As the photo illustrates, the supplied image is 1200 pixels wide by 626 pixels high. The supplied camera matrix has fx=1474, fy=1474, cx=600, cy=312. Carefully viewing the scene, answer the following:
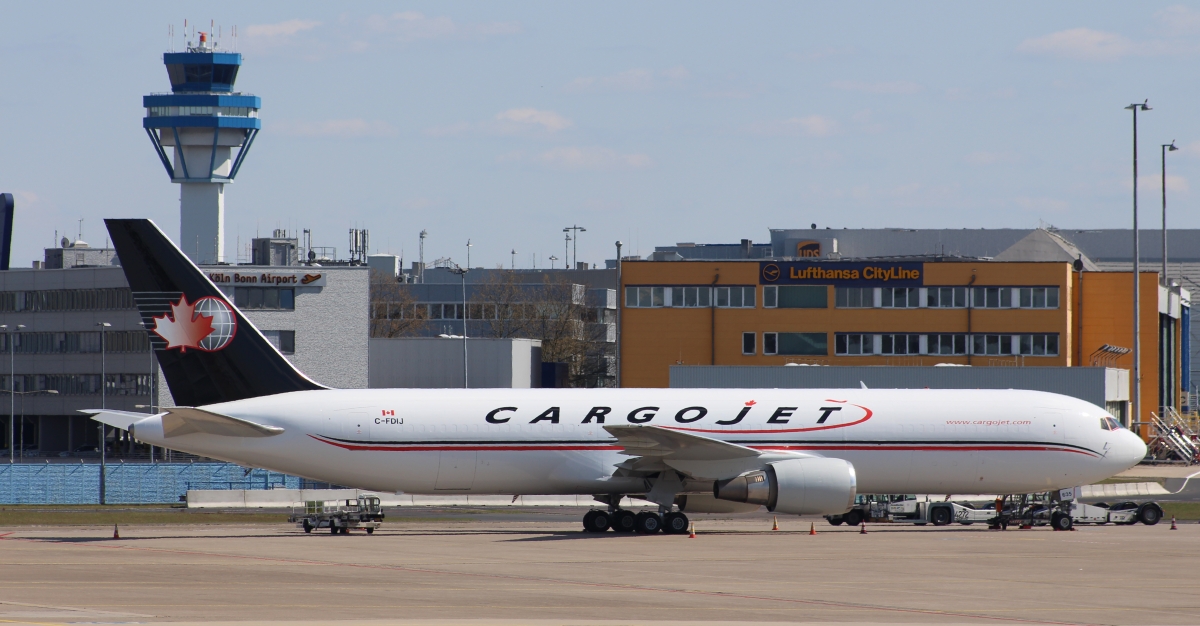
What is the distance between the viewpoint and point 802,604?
83.8 ft

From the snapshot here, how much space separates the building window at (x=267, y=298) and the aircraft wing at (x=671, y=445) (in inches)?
2067

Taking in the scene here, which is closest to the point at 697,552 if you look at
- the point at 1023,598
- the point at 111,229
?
the point at 1023,598

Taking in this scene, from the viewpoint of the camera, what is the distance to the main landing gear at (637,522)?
4047cm

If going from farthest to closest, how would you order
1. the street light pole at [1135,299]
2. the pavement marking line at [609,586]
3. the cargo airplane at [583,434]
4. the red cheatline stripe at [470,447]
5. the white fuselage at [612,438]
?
the street light pole at [1135,299] < the white fuselage at [612,438] < the red cheatline stripe at [470,447] < the cargo airplane at [583,434] < the pavement marking line at [609,586]

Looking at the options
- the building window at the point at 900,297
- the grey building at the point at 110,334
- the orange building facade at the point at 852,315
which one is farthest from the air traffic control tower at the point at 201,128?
the building window at the point at 900,297

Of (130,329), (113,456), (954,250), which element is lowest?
(113,456)

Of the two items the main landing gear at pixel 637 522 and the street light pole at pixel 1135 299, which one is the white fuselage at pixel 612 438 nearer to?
the main landing gear at pixel 637 522

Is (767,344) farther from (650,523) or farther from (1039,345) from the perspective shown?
(650,523)

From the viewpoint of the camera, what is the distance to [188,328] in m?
40.8

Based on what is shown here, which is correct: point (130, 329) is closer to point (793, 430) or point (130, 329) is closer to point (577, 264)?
point (793, 430)

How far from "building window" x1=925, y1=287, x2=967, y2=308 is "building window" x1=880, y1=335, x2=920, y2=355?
94.0 inches

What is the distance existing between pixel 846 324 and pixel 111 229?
52.3m

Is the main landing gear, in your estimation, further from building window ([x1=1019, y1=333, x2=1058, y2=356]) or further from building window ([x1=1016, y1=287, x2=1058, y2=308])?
building window ([x1=1016, y1=287, x2=1058, y2=308])

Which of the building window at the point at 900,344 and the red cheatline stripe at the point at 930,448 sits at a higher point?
the building window at the point at 900,344
